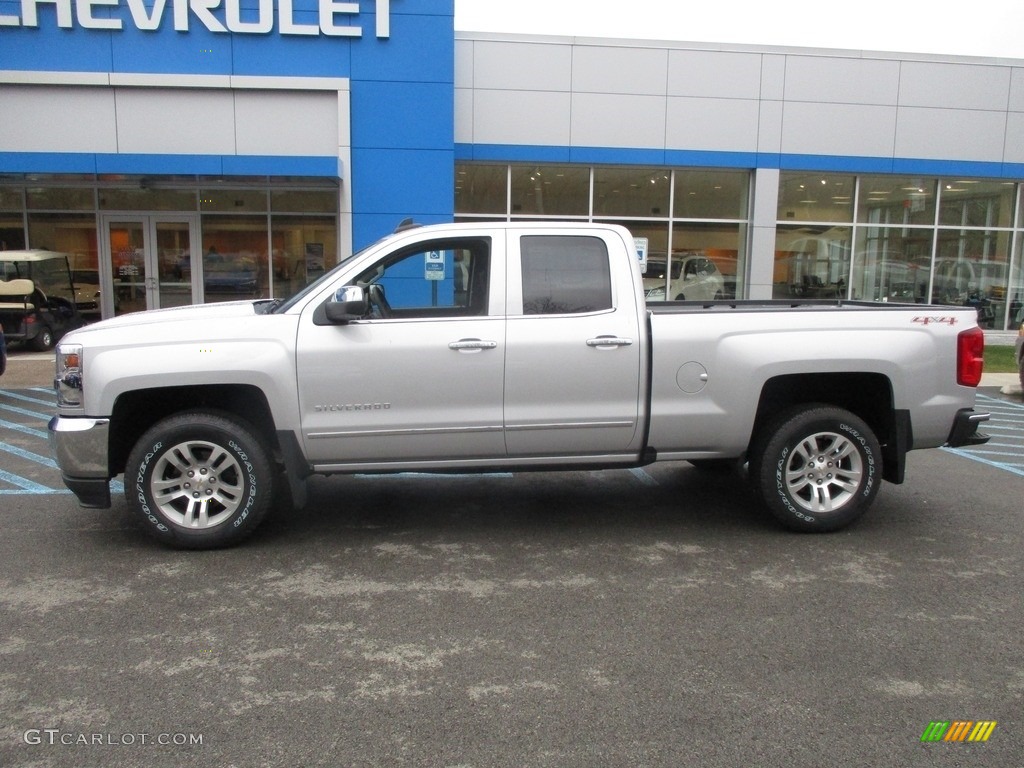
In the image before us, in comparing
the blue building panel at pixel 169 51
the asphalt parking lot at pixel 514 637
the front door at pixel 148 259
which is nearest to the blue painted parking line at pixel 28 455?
the asphalt parking lot at pixel 514 637

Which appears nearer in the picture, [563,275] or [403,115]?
[563,275]

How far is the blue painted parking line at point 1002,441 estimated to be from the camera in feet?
25.9

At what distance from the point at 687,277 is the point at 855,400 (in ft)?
43.7

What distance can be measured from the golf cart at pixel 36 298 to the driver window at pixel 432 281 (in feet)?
40.9

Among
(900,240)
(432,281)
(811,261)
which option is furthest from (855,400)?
(900,240)

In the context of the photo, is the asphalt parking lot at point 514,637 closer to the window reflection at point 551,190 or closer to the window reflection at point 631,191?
the window reflection at point 551,190

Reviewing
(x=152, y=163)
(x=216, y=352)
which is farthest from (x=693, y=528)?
(x=152, y=163)

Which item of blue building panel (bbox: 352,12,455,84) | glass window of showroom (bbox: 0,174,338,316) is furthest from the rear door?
glass window of showroom (bbox: 0,174,338,316)

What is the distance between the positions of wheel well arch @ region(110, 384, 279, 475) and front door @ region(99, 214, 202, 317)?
12.8 metres

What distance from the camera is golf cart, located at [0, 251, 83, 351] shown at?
15.3m

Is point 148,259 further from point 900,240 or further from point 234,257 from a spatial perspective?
point 900,240

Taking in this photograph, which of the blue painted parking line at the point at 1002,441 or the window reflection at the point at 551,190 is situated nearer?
the blue painted parking line at the point at 1002,441

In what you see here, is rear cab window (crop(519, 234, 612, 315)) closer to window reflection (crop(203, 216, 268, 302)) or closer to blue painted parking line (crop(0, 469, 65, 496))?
blue painted parking line (crop(0, 469, 65, 496))

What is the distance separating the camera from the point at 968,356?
5457 mm
